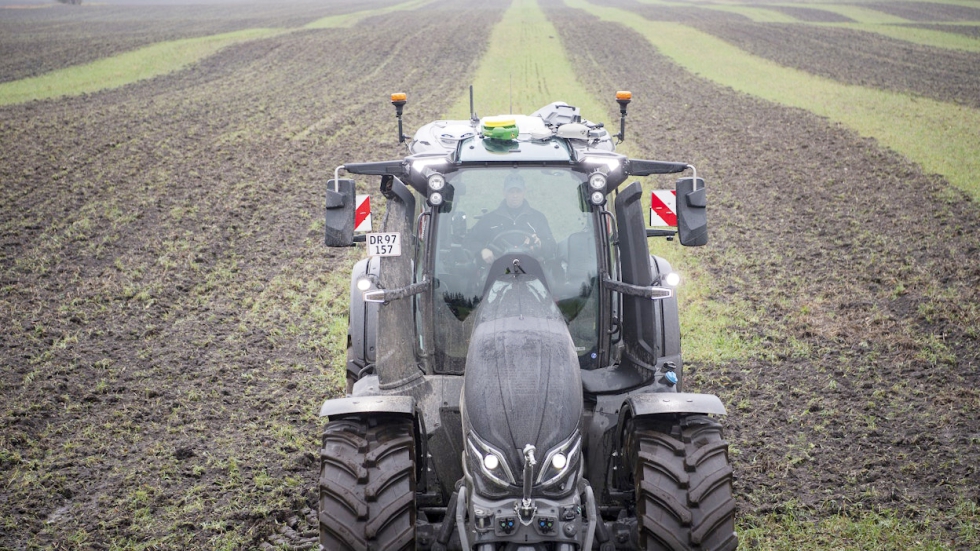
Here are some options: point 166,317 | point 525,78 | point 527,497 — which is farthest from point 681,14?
point 527,497

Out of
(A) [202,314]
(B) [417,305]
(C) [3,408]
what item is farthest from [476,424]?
(A) [202,314]

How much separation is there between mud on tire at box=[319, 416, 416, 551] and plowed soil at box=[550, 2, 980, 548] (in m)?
2.83

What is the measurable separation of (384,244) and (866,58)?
1264 inches

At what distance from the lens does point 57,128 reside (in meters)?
18.7

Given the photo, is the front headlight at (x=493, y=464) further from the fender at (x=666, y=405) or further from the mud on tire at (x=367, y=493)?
the fender at (x=666, y=405)

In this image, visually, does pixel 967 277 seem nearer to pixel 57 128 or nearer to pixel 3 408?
pixel 3 408

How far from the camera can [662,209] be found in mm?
5848

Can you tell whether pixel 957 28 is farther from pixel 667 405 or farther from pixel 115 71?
pixel 667 405

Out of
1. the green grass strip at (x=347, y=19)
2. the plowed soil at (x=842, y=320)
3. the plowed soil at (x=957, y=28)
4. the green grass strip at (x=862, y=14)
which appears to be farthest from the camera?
the green grass strip at (x=862, y=14)

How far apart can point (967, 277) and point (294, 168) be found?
11212mm

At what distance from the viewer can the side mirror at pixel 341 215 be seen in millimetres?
4719

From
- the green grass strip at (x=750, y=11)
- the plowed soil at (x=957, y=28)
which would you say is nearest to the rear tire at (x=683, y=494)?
the plowed soil at (x=957, y=28)

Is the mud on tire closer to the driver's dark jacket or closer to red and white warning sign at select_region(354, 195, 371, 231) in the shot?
the driver's dark jacket

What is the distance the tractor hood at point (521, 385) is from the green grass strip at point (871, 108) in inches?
490
